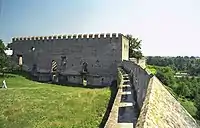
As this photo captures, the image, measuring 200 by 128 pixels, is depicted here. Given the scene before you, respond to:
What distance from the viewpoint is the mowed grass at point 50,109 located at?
12805 mm

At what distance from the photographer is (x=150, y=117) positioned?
4.04 meters

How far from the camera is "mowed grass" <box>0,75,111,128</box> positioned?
1280cm

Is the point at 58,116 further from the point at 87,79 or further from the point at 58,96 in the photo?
the point at 87,79

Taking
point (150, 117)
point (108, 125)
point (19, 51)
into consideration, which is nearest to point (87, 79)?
point (19, 51)

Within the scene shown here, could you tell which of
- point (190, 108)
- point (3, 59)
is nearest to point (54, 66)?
point (3, 59)

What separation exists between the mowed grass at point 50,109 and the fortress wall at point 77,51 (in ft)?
29.1

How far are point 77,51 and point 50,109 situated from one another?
14.4 meters

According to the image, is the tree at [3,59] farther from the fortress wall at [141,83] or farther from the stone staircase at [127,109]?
the fortress wall at [141,83]

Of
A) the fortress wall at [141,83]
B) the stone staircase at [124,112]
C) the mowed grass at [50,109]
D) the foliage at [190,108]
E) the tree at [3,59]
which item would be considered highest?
the tree at [3,59]

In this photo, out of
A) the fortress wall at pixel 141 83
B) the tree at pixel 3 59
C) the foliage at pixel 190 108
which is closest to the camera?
the fortress wall at pixel 141 83

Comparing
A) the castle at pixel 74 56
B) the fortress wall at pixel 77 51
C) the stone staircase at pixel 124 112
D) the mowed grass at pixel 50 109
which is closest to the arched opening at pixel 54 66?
the castle at pixel 74 56

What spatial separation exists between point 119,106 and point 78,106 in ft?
14.3

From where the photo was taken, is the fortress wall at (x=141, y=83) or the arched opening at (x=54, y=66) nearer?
the fortress wall at (x=141, y=83)

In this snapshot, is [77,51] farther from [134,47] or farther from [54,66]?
[134,47]
